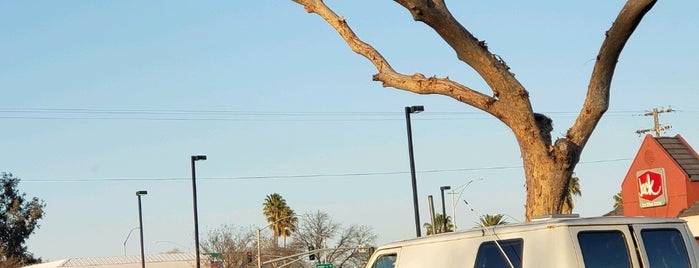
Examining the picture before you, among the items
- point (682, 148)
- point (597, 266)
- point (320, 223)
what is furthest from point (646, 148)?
point (320, 223)

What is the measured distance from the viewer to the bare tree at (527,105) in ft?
Answer: 38.2

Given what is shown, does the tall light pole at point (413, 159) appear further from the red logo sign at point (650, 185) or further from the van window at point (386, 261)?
the van window at point (386, 261)

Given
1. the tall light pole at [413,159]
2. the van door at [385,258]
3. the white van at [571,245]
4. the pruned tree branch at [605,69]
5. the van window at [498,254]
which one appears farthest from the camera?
the tall light pole at [413,159]

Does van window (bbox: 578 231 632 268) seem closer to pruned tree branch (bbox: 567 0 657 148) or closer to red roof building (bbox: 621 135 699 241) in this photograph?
pruned tree branch (bbox: 567 0 657 148)

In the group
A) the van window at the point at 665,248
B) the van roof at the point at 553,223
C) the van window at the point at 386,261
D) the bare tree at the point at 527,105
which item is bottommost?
the van window at the point at 665,248

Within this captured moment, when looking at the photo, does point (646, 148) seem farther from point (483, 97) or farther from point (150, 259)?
point (150, 259)

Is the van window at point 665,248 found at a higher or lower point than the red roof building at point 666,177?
lower

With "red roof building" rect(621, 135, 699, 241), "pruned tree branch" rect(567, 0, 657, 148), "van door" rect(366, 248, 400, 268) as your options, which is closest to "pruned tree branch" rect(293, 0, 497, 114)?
"pruned tree branch" rect(567, 0, 657, 148)

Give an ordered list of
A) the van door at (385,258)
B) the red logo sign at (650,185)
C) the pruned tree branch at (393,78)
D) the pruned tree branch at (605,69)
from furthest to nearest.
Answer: the red logo sign at (650,185) → the pruned tree branch at (393,78) → the pruned tree branch at (605,69) → the van door at (385,258)

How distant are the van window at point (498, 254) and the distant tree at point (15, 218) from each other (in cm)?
8430

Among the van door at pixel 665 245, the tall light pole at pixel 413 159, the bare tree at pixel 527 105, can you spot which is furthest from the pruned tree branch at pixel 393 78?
the tall light pole at pixel 413 159

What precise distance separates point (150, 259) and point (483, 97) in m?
75.6

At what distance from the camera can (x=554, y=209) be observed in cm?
1195

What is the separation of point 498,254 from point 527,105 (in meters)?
2.55
